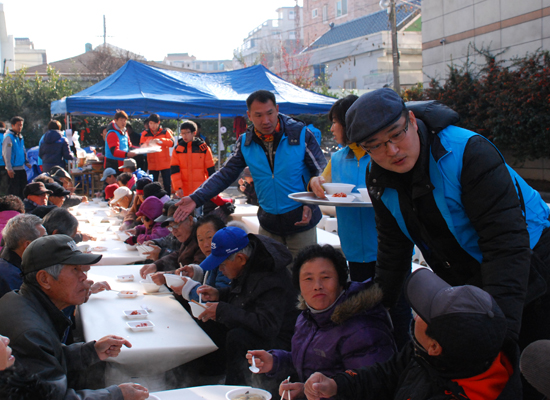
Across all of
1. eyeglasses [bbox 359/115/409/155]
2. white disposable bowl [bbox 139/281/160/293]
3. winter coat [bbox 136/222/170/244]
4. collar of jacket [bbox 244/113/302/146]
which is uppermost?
collar of jacket [bbox 244/113/302/146]

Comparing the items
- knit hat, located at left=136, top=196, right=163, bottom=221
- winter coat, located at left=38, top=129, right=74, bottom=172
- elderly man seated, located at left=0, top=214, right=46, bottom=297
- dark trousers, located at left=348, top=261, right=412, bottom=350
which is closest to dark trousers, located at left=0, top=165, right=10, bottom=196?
winter coat, located at left=38, top=129, right=74, bottom=172

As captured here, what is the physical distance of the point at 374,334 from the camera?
212cm

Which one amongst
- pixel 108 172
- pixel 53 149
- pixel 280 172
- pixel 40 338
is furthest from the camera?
pixel 53 149

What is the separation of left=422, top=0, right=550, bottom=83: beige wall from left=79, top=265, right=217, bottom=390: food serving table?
12216mm

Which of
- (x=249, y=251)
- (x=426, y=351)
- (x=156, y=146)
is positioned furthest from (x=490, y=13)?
(x=426, y=351)

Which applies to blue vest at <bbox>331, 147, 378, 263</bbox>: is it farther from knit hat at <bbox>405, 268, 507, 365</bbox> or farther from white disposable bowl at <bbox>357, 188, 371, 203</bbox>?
knit hat at <bbox>405, 268, 507, 365</bbox>

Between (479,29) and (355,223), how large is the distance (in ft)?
43.5

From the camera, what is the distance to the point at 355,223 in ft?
9.45

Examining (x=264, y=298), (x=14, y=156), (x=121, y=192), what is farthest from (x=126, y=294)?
(x=14, y=156)

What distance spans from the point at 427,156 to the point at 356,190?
4.15 ft

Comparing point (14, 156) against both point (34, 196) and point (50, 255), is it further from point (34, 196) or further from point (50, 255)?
point (50, 255)

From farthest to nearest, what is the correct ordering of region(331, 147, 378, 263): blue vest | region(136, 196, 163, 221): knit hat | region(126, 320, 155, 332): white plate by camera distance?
region(136, 196, 163, 221): knit hat → region(331, 147, 378, 263): blue vest → region(126, 320, 155, 332): white plate

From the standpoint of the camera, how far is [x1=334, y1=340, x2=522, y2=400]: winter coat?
143 cm

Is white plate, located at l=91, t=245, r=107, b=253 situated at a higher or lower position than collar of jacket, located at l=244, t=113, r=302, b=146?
lower
